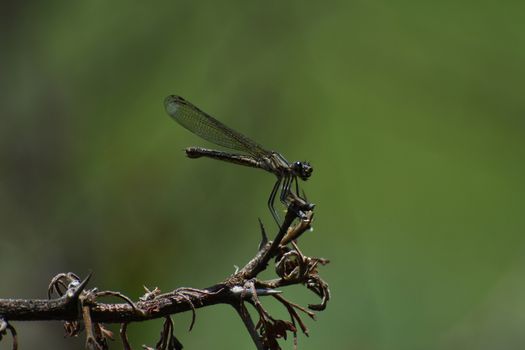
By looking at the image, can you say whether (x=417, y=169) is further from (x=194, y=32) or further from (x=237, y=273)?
(x=237, y=273)

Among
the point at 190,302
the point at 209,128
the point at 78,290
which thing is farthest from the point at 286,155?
the point at 78,290

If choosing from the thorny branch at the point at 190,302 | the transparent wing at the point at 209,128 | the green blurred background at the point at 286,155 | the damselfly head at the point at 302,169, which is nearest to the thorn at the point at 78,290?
the thorny branch at the point at 190,302

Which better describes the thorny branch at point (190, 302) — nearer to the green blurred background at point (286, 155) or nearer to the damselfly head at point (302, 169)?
the damselfly head at point (302, 169)

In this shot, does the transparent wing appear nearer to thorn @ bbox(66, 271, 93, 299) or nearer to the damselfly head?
the damselfly head

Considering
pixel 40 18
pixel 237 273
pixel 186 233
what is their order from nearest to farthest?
pixel 237 273 → pixel 186 233 → pixel 40 18

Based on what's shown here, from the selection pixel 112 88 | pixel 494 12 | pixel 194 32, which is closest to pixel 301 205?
pixel 112 88

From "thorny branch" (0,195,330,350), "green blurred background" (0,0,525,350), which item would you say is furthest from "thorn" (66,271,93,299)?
"green blurred background" (0,0,525,350)
